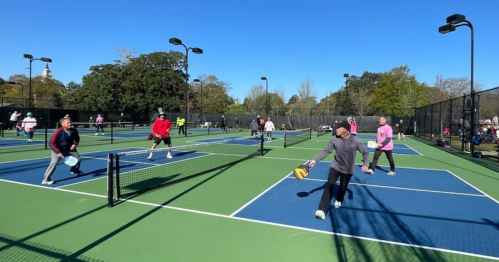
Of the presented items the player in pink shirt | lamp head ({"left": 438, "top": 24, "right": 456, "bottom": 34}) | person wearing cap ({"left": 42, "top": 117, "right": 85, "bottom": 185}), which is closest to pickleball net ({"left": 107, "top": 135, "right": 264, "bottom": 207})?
person wearing cap ({"left": 42, "top": 117, "right": 85, "bottom": 185})

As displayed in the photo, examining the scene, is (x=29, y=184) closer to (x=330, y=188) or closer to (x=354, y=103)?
(x=330, y=188)

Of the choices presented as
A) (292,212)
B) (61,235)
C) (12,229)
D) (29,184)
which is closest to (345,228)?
(292,212)

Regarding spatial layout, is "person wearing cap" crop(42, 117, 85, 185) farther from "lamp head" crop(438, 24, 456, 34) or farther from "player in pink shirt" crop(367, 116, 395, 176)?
"lamp head" crop(438, 24, 456, 34)

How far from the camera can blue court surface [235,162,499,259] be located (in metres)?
4.68

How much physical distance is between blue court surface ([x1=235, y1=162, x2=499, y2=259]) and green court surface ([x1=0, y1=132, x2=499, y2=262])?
169mm

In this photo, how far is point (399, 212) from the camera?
5.91 m

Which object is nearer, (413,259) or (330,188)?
(413,259)

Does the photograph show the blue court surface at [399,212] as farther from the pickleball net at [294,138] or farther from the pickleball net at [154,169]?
the pickleball net at [294,138]

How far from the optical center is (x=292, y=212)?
5.82m

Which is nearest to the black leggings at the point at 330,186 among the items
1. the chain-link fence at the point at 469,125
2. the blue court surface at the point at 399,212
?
the blue court surface at the point at 399,212

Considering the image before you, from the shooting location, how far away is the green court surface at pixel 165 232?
13.2ft

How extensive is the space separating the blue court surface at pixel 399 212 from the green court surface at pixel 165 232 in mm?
169

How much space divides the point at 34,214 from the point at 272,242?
14.8ft

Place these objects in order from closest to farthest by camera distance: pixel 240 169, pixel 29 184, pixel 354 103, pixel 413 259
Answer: pixel 413 259 → pixel 29 184 → pixel 240 169 → pixel 354 103
